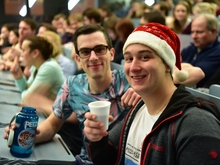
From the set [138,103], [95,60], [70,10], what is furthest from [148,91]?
[70,10]

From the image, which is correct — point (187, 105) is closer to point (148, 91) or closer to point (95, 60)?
point (148, 91)

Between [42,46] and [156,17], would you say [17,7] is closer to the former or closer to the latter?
[42,46]

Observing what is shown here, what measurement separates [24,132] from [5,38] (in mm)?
Answer: 5167

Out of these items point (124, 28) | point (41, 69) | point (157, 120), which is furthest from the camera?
point (124, 28)

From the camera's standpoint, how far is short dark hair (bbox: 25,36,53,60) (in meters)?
3.12

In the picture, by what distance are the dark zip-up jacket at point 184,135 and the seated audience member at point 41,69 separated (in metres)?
1.77

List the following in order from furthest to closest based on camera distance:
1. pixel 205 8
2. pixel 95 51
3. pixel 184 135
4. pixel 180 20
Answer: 1. pixel 180 20
2. pixel 205 8
3. pixel 95 51
4. pixel 184 135

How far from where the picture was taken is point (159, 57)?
1.22m

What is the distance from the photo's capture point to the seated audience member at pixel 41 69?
9.29 ft

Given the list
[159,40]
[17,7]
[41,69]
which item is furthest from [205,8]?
[17,7]

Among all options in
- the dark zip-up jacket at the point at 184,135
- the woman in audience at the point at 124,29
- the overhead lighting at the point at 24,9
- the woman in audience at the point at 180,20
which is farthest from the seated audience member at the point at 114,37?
the overhead lighting at the point at 24,9

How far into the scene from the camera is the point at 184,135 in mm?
1037

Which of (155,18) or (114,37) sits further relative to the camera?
(114,37)

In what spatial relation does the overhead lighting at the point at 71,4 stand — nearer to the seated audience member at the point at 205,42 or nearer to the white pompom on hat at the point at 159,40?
the seated audience member at the point at 205,42
